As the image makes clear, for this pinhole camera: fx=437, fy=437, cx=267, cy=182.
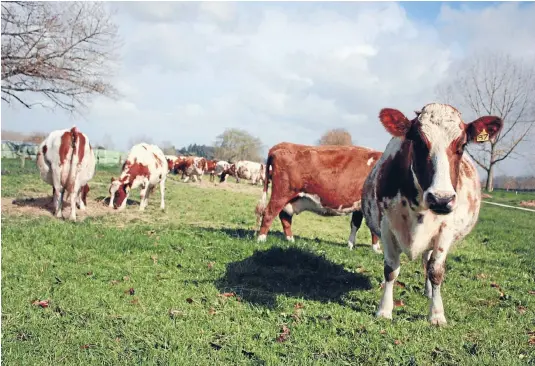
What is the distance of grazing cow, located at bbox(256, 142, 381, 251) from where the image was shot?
9.34 metres

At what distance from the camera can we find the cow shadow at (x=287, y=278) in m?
5.84

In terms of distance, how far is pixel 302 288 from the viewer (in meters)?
6.16

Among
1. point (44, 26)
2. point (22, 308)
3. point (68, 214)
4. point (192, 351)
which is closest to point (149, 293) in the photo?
point (22, 308)

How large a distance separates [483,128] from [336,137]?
4744 cm

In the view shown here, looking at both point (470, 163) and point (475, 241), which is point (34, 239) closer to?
point (470, 163)

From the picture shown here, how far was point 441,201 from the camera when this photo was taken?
4.05 metres

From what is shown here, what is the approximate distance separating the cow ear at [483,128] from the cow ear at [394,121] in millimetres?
649

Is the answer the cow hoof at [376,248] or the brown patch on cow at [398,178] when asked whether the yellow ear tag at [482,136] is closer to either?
the brown patch on cow at [398,178]

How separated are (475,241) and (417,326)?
26.4 feet

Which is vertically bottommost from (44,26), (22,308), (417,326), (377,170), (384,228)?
(22,308)

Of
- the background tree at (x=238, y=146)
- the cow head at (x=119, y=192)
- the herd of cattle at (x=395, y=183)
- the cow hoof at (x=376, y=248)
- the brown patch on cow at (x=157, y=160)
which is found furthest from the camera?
the background tree at (x=238, y=146)

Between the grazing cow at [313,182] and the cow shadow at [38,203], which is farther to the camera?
the cow shadow at [38,203]

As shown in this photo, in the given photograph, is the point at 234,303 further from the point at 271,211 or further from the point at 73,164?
the point at 73,164

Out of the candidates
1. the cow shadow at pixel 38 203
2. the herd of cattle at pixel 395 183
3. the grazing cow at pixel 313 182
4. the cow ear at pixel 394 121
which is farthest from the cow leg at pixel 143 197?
the cow ear at pixel 394 121
